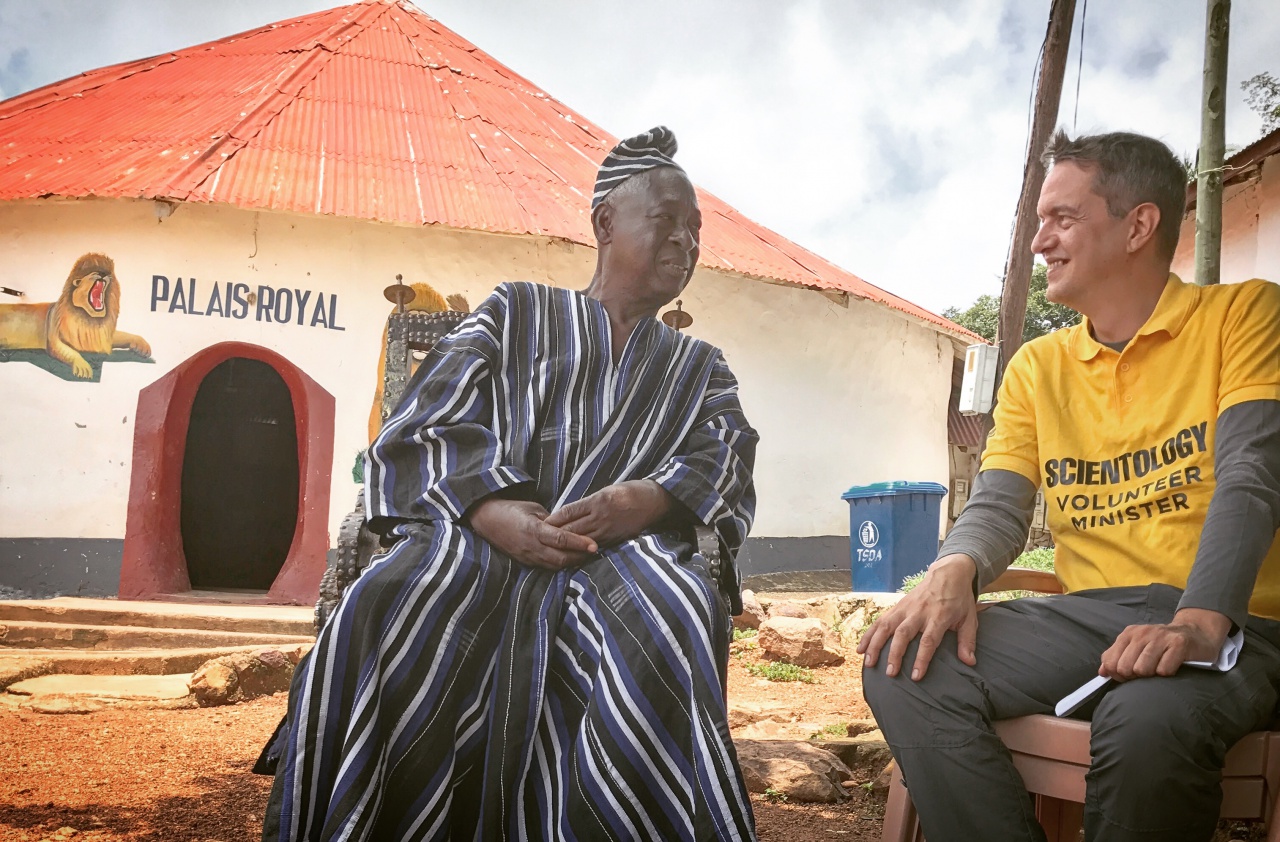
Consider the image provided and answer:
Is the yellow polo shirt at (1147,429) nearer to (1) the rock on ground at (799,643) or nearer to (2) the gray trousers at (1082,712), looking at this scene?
(2) the gray trousers at (1082,712)

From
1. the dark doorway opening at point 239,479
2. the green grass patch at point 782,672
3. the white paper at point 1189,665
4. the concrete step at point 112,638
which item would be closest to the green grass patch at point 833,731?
the green grass patch at point 782,672

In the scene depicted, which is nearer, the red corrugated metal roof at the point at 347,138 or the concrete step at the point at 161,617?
the concrete step at the point at 161,617

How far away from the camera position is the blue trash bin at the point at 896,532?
7.62 metres

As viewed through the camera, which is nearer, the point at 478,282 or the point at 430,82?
the point at 478,282

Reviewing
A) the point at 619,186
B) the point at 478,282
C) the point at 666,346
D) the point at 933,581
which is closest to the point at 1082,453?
the point at 933,581

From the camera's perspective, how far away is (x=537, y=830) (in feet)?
5.65

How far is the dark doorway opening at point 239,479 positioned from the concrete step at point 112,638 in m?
2.27

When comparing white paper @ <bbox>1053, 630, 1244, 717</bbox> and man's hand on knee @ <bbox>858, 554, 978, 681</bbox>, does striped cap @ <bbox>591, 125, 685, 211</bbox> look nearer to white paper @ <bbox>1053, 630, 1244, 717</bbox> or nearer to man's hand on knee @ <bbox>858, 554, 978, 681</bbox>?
man's hand on knee @ <bbox>858, 554, 978, 681</bbox>

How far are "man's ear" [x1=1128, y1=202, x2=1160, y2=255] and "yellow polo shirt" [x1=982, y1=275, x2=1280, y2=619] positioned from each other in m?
0.10

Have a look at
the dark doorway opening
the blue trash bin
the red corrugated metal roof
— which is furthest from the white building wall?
the blue trash bin

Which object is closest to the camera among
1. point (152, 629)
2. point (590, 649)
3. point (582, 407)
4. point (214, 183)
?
point (590, 649)

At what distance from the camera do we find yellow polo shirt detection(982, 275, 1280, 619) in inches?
65.1

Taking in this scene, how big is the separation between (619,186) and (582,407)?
582mm

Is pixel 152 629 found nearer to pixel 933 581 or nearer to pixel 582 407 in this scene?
pixel 582 407
